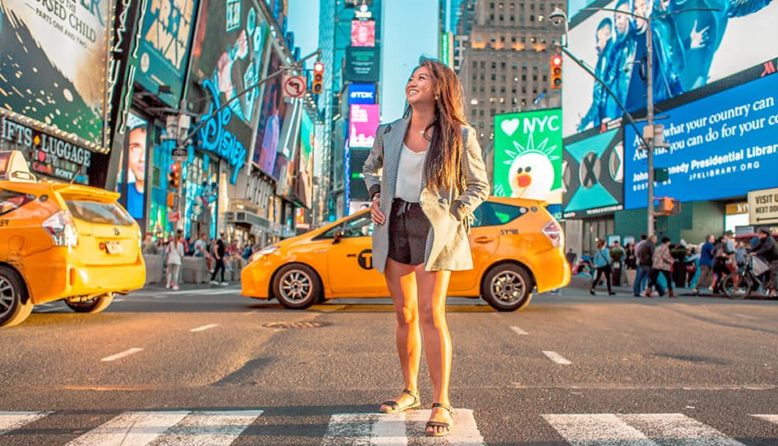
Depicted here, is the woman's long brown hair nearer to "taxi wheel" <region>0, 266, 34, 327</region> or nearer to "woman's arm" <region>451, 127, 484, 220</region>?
"woman's arm" <region>451, 127, 484, 220</region>

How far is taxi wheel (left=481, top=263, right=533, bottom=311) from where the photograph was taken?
33.3 ft

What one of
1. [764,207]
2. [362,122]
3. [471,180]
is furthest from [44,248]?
[362,122]

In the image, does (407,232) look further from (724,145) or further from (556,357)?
(724,145)

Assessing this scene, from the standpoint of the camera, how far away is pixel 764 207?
24984 millimetres

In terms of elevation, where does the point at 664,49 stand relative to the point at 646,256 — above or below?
above

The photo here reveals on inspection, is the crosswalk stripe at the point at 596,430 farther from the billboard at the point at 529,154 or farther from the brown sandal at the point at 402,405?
the billboard at the point at 529,154

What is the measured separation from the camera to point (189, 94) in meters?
41.5

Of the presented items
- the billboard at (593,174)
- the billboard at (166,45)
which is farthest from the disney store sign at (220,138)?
the billboard at (593,174)

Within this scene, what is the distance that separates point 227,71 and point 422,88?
47.1 m

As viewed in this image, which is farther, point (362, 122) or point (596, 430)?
point (362, 122)

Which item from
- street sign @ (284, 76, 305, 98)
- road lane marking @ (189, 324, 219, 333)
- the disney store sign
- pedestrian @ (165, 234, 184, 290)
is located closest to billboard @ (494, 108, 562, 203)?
the disney store sign

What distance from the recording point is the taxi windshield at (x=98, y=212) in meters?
8.21

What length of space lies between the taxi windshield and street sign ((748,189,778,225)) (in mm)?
22372

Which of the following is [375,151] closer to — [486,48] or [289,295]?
[289,295]
